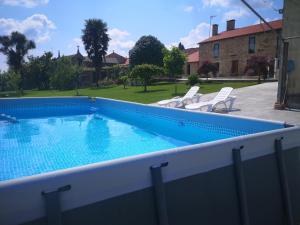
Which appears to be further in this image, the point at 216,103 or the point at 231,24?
the point at 231,24

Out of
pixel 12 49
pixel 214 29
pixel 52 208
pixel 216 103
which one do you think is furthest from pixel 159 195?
pixel 12 49

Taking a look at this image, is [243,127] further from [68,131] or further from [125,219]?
[68,131]

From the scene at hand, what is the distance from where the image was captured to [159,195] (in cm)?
263

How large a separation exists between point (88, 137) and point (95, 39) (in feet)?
132

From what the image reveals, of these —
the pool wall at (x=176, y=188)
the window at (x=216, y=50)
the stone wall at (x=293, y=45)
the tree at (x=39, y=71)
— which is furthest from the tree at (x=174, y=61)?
the tree at (x=39, y=71)

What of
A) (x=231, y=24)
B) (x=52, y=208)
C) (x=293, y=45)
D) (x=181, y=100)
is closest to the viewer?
(x=52, y=208)

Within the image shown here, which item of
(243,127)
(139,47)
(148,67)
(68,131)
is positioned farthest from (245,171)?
(139,47)

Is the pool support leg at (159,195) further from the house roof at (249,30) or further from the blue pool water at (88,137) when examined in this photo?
the house roof at (249,30)

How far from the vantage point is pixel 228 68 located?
124 feet

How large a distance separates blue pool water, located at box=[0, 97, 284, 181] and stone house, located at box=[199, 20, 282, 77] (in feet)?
80.6

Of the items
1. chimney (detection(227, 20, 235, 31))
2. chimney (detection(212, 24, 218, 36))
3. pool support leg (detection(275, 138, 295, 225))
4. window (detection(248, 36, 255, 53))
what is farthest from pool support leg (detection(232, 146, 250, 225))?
chimney (detection(212, 24, 218, 36))

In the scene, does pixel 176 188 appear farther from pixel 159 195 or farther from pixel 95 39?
pixel 95 39

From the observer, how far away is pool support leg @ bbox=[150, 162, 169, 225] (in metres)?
2.62

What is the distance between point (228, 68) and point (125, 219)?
123 feet
